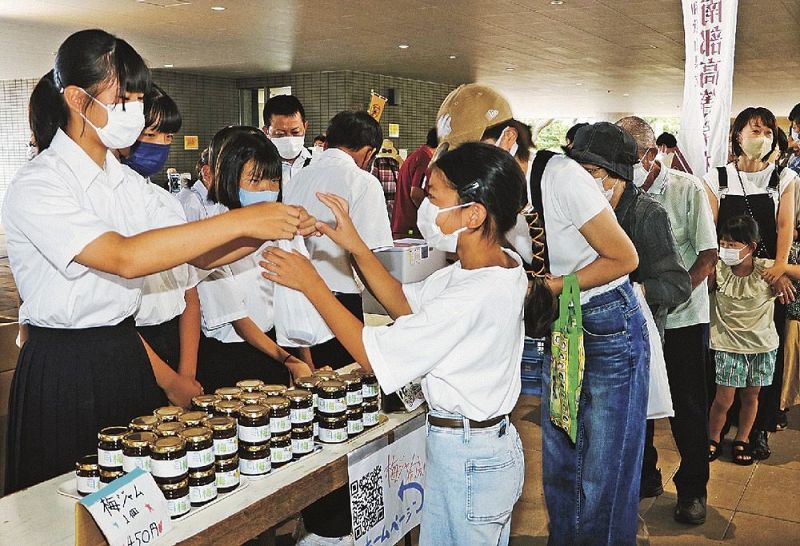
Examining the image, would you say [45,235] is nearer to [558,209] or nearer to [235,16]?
[558,209]

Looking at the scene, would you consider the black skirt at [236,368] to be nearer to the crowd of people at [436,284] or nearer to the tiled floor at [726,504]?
the crowd of people at [436,284]

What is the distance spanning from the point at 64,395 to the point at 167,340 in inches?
28.4

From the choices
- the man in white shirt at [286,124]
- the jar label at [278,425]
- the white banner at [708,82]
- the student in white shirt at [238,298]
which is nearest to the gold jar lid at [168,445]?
the jar label at [278,425]

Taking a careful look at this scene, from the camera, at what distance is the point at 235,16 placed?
8.65 metres

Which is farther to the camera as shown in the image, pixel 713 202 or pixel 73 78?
pixel 713 202

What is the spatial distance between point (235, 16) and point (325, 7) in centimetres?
123

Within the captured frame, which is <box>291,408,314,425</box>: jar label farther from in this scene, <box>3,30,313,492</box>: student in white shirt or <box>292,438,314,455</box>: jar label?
<box>3,30,313,492</box>: student in white shirt

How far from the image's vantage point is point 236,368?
2.62 meters

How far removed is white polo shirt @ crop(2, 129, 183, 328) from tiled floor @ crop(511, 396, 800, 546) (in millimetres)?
2133

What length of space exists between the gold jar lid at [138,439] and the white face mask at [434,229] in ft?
2.62

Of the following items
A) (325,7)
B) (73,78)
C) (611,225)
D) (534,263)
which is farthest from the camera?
(325,7)

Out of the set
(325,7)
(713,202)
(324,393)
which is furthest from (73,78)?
(325,7)

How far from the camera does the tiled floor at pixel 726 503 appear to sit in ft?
10.9

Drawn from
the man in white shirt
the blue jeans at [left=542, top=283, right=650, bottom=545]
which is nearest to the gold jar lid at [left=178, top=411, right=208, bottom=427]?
the blue jeans at [left=542, top=283, right=650, bottom=545]
